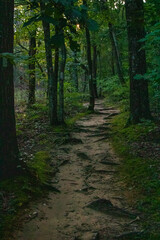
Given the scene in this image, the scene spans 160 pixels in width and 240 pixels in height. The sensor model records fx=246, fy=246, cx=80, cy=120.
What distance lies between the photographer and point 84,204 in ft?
18.3

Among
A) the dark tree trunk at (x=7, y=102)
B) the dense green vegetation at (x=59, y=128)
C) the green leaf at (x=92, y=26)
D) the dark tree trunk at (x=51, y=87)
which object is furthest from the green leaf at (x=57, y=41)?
the dark tree trunk at (x=51, y=87)

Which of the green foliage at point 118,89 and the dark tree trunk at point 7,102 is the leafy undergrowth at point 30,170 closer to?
the dark tree trunk at point 7,102

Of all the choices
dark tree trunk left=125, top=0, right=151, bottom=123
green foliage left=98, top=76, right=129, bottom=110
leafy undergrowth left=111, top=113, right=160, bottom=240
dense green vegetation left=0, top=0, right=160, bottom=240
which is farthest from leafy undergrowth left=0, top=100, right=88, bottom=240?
green foliage left=98, top=76, right=129, bottom=110

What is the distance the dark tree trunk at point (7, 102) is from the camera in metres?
5.22

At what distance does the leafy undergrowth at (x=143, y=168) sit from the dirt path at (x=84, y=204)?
0.27 m

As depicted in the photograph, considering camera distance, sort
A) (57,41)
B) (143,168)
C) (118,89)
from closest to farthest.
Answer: (57,41) < (143,168) < (118,89)

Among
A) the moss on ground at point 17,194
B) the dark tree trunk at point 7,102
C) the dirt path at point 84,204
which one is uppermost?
the dark tree trunk at point 7,102

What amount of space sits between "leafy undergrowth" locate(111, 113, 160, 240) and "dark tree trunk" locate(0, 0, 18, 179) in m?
2.89

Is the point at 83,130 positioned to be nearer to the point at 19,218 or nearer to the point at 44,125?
the point at 44,125

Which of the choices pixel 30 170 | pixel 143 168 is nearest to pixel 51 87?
pixel 30 170

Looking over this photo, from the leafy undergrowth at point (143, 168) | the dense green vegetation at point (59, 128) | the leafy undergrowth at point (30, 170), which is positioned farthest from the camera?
the leafy undergrowth at point (143, 168)

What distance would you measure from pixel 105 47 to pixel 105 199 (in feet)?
75.3

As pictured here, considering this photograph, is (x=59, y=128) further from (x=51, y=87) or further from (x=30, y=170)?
(x=30, y=170)

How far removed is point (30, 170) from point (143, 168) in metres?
3.00
